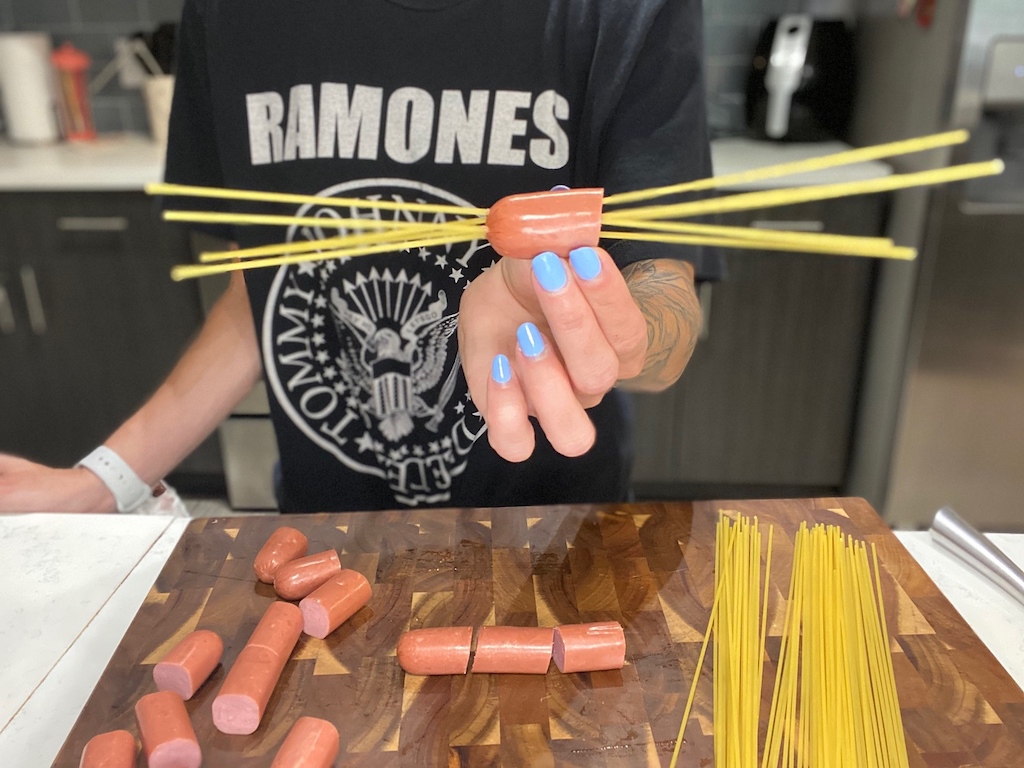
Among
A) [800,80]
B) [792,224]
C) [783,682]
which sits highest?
[800,80]

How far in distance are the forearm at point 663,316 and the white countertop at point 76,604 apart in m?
0.29

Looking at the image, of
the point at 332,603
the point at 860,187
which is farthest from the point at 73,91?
the point at 860,187

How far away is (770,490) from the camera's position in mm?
1879

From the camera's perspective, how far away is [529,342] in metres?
0.50

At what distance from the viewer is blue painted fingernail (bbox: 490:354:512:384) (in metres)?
0.51

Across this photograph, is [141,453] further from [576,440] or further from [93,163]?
[93,163]

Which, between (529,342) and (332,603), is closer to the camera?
(529,342)

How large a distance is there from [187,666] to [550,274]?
1.30 ft

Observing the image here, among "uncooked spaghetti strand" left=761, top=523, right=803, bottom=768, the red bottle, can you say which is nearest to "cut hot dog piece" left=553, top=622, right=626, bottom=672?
"uncooked spaghetti strand" left=761, top=523, right=803, bottom=768

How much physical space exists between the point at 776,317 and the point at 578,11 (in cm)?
114

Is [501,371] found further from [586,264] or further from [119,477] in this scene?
[119,477]

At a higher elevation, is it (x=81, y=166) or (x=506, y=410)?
(x=81, y=166)

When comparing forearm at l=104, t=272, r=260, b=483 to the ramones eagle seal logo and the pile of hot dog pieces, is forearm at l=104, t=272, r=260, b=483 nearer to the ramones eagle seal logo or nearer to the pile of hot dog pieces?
the ramones eagle seal logo

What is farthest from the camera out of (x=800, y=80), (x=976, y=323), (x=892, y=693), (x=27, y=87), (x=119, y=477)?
(x=27, y=87)
